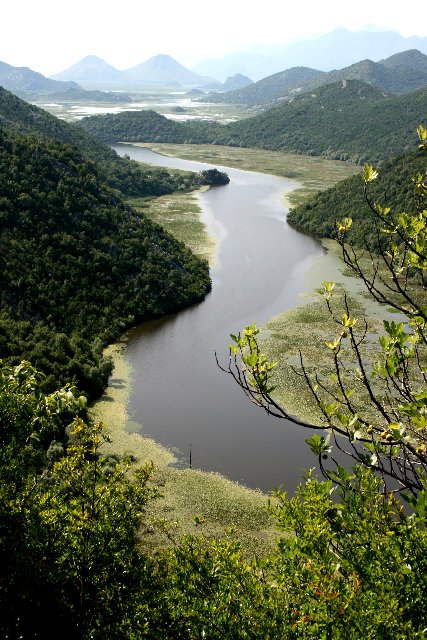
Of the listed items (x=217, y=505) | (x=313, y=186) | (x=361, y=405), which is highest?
(x=313, y=186)

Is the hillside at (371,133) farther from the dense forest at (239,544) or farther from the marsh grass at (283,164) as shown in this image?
the dense forest at (239,544)

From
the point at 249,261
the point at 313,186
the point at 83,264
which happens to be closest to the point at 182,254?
the point at 249,261

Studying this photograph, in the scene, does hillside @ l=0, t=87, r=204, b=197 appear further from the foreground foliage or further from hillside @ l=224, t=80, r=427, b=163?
the foreground foliage

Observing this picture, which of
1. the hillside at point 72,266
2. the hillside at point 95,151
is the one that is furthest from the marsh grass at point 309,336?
the hillside at point 95,151

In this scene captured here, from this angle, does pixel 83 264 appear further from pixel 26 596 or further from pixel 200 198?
pixel 200 198

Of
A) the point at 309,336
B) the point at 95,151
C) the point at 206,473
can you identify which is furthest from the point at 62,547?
the point at 95,151

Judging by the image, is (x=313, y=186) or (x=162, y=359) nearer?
(x=162, y=359)

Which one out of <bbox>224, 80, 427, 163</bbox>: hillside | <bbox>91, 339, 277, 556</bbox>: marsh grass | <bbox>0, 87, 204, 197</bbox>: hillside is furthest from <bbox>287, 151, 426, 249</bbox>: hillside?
<bbox>224, 80, 427, 163</bbox>: hillside
